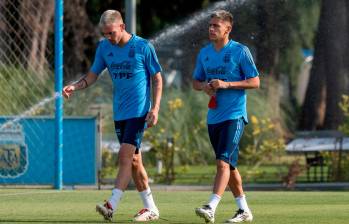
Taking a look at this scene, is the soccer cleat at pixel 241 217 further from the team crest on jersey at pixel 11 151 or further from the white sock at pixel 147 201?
the team crest on jersey at pixel 11 151

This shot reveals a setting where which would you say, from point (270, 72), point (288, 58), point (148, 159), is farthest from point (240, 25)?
point (288, 58)

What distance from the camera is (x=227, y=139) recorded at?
10.9 meters

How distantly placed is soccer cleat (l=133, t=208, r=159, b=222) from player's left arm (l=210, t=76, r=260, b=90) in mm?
1378

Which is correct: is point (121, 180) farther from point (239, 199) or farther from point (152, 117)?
point (239, 199)

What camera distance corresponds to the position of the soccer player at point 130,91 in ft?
36.4

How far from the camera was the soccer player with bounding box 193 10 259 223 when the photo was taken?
10.9 meters

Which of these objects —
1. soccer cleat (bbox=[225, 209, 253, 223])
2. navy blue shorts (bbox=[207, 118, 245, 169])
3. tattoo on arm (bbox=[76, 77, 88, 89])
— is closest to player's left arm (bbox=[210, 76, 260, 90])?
navy blue shorts (bbox=[207, 118, 245, 169])

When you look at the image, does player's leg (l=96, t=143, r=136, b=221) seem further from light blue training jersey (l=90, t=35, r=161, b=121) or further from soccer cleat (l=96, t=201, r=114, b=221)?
light blue training jersey (l=90, t=35, r=161, b=121)

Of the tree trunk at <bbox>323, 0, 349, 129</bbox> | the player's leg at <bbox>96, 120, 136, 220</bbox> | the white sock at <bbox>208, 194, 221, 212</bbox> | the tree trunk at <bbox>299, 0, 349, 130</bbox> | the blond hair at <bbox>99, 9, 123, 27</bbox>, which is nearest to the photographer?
the white sock at <bbox>208, 194, 221, 212</bbox>

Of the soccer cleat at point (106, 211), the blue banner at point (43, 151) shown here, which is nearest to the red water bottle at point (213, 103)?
the soccer cleat at point (106, 211)

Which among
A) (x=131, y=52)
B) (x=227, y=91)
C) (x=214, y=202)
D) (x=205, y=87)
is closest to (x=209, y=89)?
(x=205, y=87)

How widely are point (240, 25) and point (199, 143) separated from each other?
17.2ft

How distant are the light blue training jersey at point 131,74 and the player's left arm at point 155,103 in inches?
2.3

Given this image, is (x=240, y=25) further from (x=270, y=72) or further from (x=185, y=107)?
(x=270, y=72)
